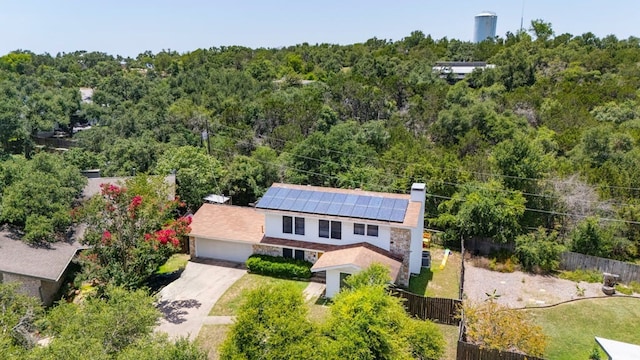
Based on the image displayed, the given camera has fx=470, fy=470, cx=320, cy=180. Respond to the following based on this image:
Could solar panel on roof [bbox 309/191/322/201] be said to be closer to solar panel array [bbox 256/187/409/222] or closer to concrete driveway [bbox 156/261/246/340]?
solar panel array [bbox 256/187/409/222]

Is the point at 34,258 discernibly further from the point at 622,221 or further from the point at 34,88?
the point at 34,88

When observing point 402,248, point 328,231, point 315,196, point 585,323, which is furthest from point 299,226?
point 585,323

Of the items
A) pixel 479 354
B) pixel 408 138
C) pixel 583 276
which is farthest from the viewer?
pixel 408 138

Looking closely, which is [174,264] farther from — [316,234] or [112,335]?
[112,335]

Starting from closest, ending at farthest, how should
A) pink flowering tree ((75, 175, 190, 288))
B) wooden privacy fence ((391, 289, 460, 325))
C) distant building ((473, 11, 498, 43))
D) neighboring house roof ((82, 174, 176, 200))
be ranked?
wooden privacy fence ((391, 289, 460, 325)), pink flowering tree ((75, 175, 190, 288)), neighboring house roof ((82, 174, 176, 200)), distant building ((473, 11, 498, 43))

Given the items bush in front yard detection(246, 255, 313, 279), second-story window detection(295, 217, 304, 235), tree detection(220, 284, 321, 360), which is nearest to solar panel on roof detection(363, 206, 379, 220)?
second-story window detection(295, 217, 304, 235)

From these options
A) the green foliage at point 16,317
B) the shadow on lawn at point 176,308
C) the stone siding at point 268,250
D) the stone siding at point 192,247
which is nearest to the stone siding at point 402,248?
the stone siding at point 268,250
